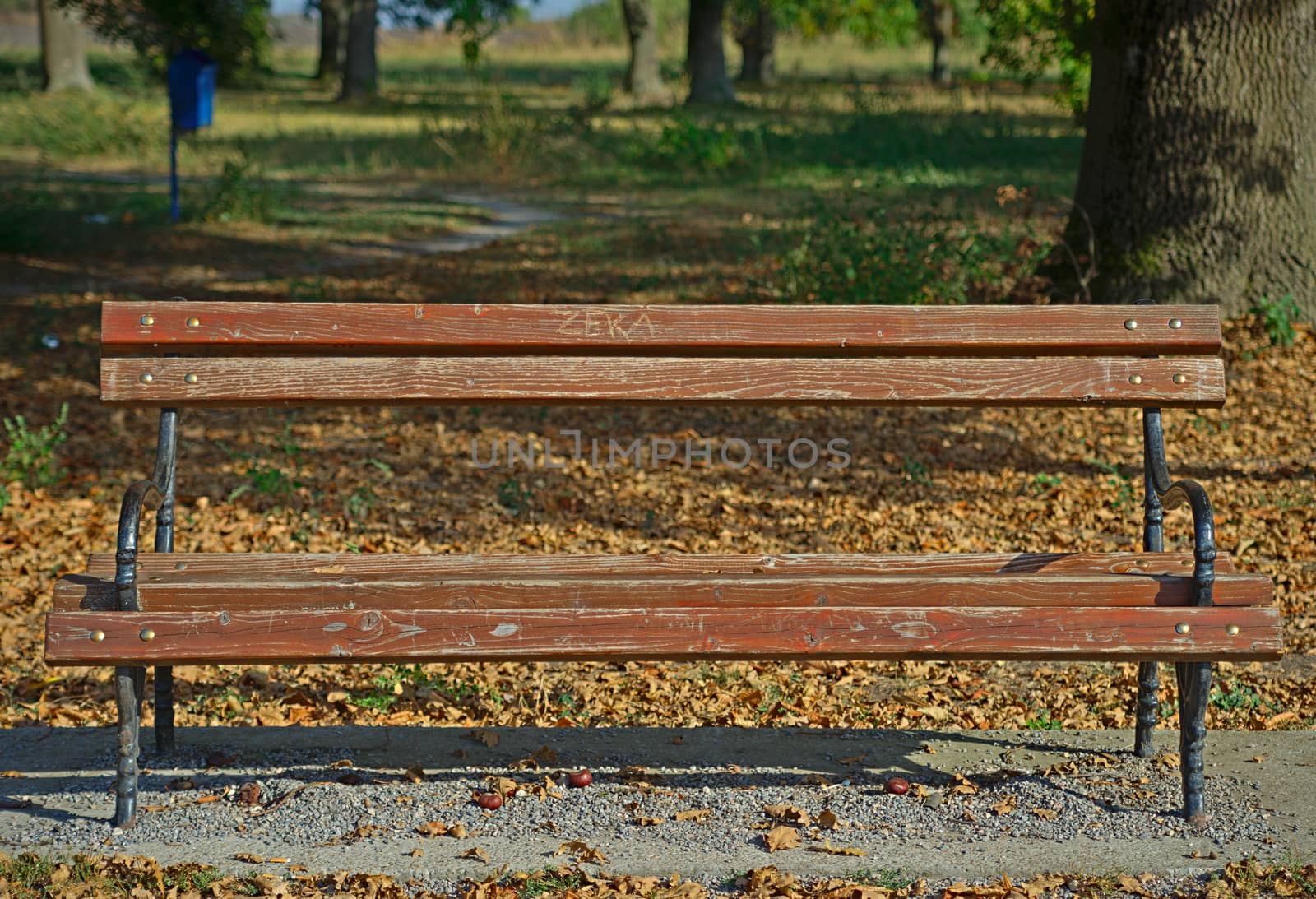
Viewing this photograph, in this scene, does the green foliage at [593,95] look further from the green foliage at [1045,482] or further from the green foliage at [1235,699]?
the green foliage at [1235,699]

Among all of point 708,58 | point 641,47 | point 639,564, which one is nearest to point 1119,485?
point 639,564

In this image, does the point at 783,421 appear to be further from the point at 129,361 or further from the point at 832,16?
the point at 832,16

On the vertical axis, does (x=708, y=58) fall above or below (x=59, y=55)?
above

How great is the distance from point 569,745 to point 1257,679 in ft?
7.10

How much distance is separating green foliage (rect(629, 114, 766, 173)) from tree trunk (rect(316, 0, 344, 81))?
22178mm

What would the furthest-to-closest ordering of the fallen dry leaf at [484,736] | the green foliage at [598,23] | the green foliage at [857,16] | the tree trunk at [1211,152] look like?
the green foliage at [598,23] < the green foliage at [857,16] < the tree trunk at [1211,152] < the fallen dry leaf at [484,736]

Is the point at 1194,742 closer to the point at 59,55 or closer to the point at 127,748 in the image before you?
the point at 127,748

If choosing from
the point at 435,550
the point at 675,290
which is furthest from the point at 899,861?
the point at 675,290

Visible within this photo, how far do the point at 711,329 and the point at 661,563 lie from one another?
1.92ft

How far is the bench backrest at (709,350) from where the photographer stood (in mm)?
3438

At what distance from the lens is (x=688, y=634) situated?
292cm

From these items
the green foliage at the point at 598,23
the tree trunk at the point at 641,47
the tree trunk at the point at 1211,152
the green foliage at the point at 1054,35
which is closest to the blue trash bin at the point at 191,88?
the green foliage at the point at 1054,35

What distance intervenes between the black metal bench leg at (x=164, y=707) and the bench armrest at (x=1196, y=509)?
2.39m

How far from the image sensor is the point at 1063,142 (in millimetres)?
20109
